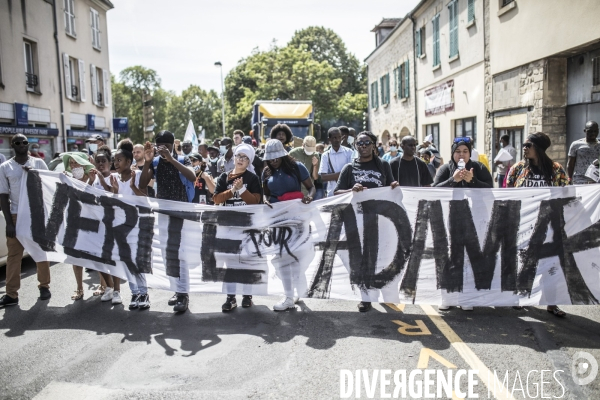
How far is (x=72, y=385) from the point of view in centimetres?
421

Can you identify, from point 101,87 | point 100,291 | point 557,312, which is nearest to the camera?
point 557,312

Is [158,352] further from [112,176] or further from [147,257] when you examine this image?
[112,176]

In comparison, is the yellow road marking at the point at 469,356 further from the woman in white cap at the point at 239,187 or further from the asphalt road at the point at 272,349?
the woman in white cap at the point at 239,187

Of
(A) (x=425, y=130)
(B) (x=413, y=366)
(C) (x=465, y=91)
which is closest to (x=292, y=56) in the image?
(A) (x=425, y=130)

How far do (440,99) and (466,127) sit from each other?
257 cm

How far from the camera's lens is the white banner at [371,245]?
5.61 meters

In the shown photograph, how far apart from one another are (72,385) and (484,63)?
14.9 meters

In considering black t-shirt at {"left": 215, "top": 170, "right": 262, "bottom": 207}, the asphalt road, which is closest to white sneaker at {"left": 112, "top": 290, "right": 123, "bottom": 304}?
the asphalt road

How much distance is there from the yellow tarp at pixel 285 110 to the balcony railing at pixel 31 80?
8.87 metres

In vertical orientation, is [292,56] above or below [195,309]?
above

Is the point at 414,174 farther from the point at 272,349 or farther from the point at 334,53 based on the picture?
the point at 334,53

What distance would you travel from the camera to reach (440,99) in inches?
819

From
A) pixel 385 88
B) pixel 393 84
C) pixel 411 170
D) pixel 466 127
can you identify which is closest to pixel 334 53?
pixel 385 88

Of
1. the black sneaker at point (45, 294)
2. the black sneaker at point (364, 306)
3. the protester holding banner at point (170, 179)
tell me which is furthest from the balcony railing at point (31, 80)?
the black sneaker at point (364, 306)
